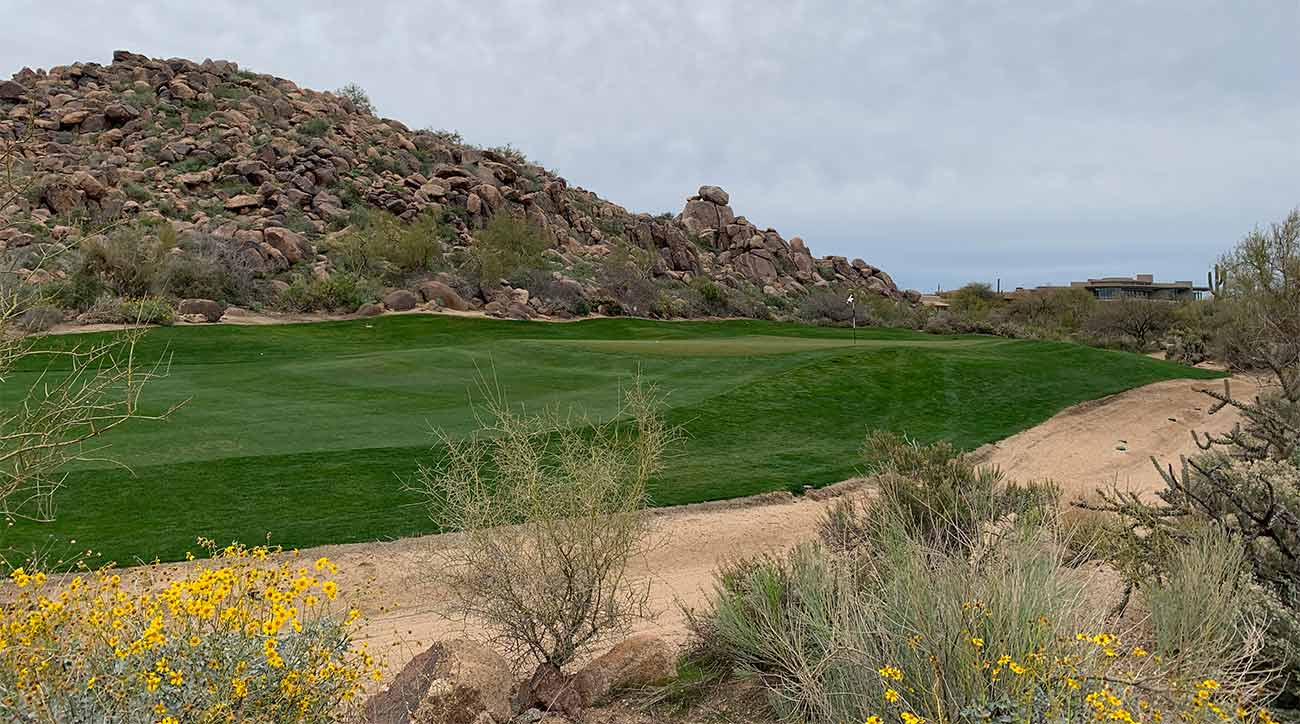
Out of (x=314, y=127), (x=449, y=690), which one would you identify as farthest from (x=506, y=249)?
(x=449, y=690)

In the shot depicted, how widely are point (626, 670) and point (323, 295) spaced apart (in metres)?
32.9

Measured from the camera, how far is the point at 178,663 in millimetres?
3930

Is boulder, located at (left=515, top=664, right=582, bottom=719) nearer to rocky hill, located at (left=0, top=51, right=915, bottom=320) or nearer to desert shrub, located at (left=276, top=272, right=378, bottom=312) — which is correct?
rocky hill, located at (left=0, top=51, right=915, bottom=320)

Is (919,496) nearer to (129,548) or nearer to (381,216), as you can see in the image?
(129,548)

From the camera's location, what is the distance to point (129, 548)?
371 inches

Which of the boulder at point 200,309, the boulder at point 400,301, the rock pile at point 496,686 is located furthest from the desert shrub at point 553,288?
the rock pile at point 496,686

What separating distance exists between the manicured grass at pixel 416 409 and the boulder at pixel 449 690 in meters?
5.62

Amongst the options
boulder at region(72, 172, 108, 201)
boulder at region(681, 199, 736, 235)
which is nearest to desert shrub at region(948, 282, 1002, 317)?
boulder at region(681, 199, 736, 235)

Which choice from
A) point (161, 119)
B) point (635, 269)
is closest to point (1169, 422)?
A: point (635, 269)

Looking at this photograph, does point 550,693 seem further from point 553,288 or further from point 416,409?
point 553,288

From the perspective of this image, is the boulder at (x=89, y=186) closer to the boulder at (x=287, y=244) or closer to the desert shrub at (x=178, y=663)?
the boulder at (x=287, y=244)

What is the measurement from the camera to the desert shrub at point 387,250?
42500 mm

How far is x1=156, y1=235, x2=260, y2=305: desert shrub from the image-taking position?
32.1 metres

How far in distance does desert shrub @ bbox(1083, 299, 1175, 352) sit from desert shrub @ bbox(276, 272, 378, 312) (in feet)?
122
